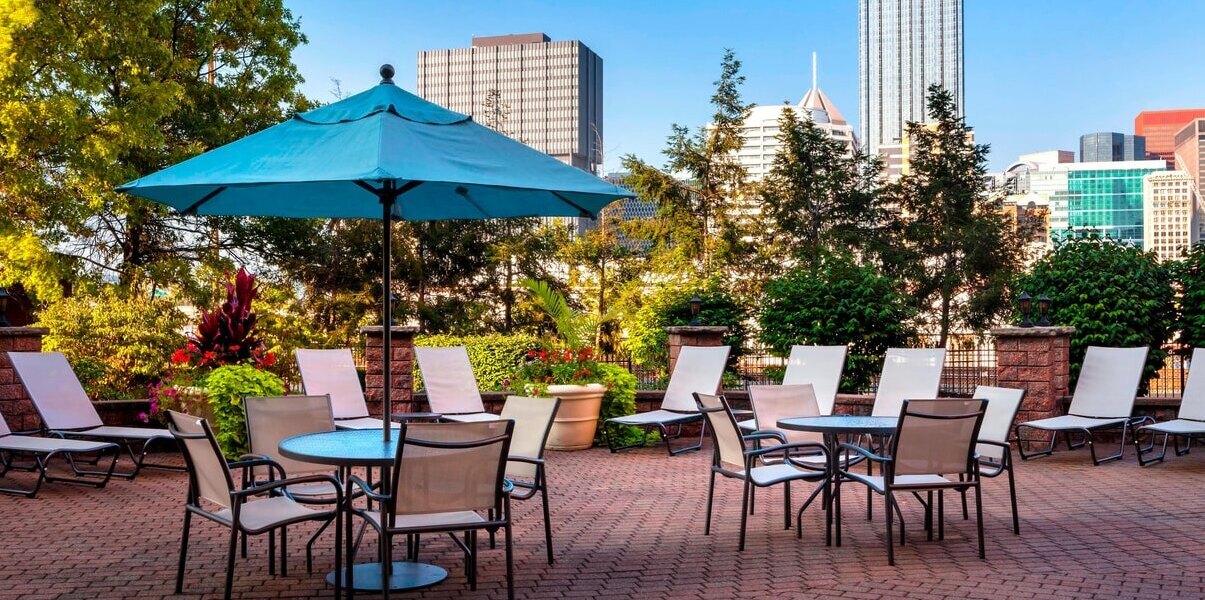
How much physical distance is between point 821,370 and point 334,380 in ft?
13.7

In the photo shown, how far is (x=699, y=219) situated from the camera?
26.8 m

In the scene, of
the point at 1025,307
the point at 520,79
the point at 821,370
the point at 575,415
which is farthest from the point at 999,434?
the point at 520,79

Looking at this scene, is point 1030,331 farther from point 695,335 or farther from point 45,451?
point 45,451

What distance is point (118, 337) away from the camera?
16234 millimetres

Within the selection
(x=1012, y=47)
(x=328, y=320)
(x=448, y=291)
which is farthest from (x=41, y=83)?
(x=1012, y=47)

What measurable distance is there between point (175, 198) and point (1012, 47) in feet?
316

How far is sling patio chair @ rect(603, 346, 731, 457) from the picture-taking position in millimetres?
10141

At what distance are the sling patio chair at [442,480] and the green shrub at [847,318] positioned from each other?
842 cm

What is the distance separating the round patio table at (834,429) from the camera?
602 cm

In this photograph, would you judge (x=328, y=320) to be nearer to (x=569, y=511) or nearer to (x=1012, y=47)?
(x=569, y=511)

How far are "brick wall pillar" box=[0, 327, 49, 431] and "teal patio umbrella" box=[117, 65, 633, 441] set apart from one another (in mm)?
4341

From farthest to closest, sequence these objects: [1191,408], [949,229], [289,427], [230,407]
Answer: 1. [949,229]
2. [1191,408]
3. [230,407]
4. [289,427]

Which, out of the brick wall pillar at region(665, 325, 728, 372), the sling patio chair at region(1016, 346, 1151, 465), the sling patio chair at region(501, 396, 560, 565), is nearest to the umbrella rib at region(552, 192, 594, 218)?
the sling patio chair at region(501, 396, 560, 565)

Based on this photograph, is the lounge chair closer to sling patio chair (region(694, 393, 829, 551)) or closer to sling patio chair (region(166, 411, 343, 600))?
sling patio chair (region(166, 411, 343, 600))
